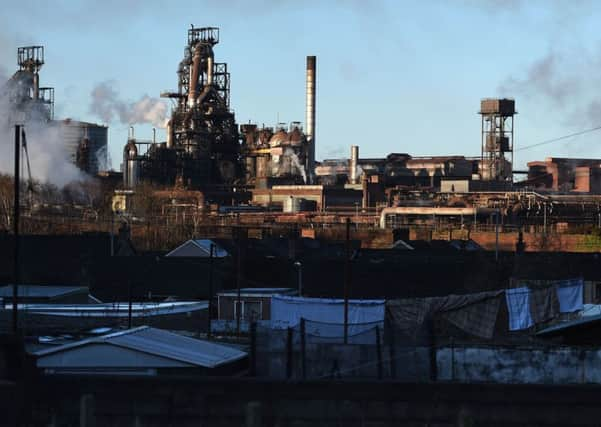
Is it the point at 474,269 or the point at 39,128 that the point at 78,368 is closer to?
the point at 474,269

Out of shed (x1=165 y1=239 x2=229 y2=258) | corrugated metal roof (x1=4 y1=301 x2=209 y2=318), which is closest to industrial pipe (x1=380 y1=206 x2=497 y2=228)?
shed (x1=165 y1=239 x2=229 y2=258)

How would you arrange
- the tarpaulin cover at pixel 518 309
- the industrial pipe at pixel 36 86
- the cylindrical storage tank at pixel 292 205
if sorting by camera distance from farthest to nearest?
the industrial pipe at pixel 36 86, the cylindrical storage tank at pixel 292 205, the tarpaulin cover at pixel 518 309

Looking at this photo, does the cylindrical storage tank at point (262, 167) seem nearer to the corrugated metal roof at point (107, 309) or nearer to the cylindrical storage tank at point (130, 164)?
the cylindrical storage tank at point (130, 164)

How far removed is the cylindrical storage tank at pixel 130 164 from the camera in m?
95.6

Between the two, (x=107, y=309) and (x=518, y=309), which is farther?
(x=107, y=309)

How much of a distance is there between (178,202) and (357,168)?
26.4 metres

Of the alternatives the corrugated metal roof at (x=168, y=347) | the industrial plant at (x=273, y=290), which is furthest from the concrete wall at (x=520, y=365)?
the corrugated metal roof at (x=168, y=347)

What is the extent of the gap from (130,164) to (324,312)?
231 feet

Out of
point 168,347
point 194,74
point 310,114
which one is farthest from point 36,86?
point 168,347

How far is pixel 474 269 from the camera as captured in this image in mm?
38875

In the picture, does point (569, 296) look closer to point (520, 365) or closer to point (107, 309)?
point (107, 309)

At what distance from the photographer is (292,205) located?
305 feet

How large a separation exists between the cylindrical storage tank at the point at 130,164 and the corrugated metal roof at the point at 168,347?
7563 centimetres

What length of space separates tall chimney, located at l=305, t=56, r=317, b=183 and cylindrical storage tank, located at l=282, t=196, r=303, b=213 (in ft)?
26.3
